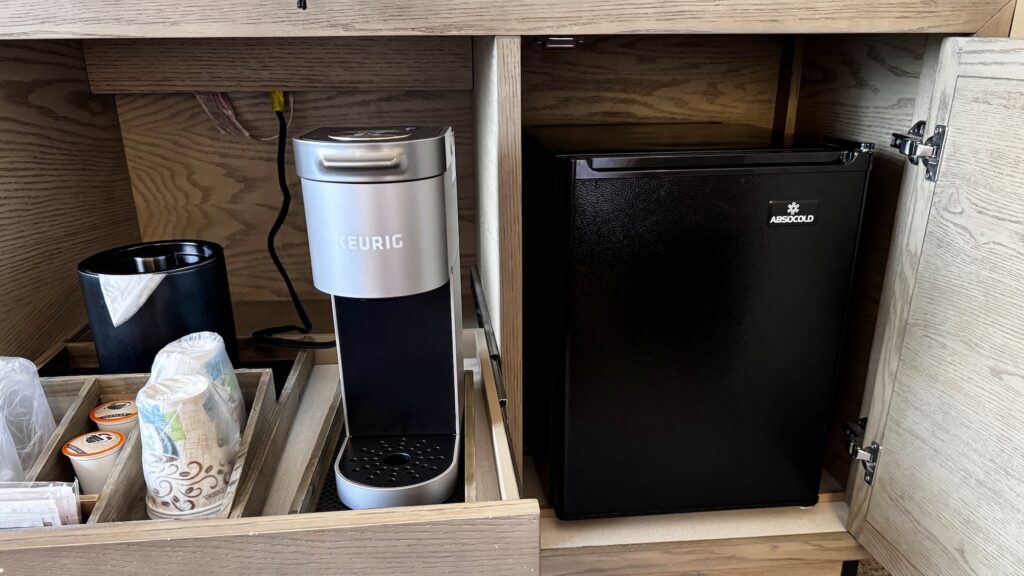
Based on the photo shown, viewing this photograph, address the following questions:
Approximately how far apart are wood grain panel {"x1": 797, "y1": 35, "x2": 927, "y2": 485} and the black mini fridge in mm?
93

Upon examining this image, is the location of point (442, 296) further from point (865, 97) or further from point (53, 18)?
point (865, 97)

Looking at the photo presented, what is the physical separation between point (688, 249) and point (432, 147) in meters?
0.39

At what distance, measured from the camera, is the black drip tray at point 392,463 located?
2.12ft

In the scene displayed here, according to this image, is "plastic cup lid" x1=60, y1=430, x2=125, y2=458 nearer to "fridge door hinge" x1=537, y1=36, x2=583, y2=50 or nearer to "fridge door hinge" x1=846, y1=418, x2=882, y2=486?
"fridge door hinge" x1=537, y1=36, x2=583, y2=50

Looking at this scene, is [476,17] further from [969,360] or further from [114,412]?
[969,360]

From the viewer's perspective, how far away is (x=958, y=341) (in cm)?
75

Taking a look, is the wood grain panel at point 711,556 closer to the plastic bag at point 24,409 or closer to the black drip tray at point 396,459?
the black drip tray at point 396,459

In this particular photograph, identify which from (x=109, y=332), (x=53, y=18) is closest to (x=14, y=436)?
(x=109, y=332)

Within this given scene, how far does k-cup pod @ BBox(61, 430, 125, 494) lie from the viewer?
61cm

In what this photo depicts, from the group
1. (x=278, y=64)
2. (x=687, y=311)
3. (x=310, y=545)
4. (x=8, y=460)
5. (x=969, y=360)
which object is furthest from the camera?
(x=278, y=64)

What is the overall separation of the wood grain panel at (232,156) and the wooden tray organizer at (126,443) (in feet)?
1.75

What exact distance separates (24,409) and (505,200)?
530 millimetres

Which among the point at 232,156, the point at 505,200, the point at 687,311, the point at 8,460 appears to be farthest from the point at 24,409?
the point at 687,311

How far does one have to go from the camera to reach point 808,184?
0.82m
